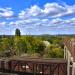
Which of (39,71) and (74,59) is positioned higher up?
(74,59)

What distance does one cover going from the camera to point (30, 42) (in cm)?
4084

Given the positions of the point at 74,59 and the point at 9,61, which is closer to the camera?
the point at 74,59

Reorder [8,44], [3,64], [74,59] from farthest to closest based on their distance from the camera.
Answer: [8,44] < [3,64] < [74,59]

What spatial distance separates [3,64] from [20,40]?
37.3m

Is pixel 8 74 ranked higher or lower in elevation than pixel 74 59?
lower

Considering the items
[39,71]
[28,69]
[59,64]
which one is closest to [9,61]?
[28,69]

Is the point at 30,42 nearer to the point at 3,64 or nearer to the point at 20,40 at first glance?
the point at 20,40

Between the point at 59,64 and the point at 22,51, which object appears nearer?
the point at 59,64

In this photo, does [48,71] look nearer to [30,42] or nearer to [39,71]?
[39,71]

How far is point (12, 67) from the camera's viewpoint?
5.77 meters

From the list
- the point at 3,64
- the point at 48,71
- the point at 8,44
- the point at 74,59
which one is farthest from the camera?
the point at 8,44

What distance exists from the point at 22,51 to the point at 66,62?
119 feet


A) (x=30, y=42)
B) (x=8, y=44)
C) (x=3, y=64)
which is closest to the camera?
(x=3, y=64)

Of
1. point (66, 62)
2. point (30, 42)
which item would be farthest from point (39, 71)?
point (30, 42)
